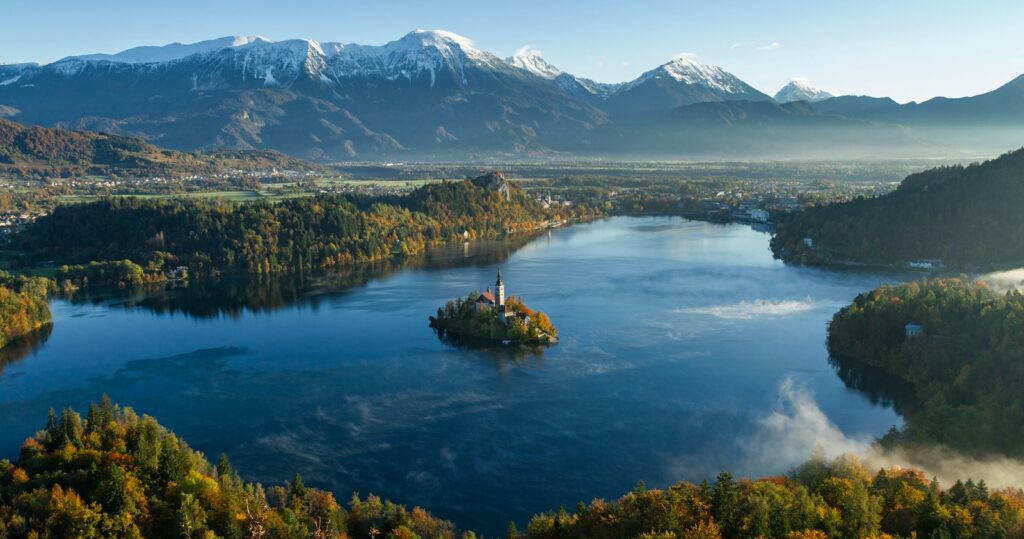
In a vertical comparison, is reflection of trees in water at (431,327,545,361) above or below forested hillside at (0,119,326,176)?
below

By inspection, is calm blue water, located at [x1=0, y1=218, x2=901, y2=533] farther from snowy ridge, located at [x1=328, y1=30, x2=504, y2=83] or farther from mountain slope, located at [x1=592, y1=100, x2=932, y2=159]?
snowy ridge, located at [x1=328, y1=30, x2=504, y2=83]

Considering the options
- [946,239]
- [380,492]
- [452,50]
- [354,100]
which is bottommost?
[380,492]

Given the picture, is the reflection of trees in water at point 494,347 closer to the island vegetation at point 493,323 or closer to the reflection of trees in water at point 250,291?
the island vegetation at point 493,323

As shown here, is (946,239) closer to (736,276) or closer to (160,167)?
(736,276)

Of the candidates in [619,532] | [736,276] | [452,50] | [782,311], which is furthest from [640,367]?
[452,50]

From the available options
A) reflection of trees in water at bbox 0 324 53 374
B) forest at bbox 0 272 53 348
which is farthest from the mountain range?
reflection of trees in water at bbox 0 324 53 374

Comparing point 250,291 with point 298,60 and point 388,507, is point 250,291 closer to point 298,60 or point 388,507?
point 388,507

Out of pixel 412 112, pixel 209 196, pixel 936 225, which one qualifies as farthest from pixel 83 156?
pixel 412 112
